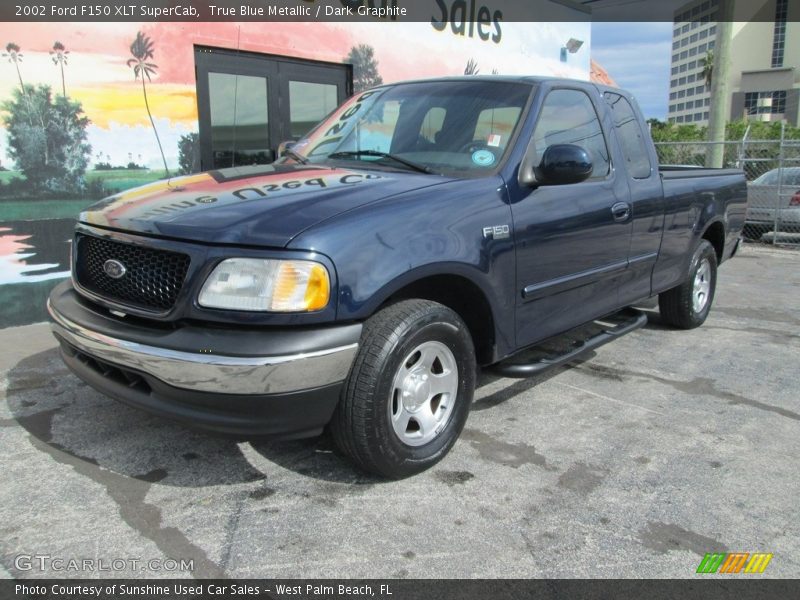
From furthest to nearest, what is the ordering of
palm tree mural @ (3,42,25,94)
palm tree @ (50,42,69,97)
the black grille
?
palm tree @ (50,42,69,97)
palm tree mural @ (3,42,25,94)
the black grille

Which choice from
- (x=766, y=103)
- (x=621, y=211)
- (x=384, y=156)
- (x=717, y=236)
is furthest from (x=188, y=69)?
(x=766, y=103)

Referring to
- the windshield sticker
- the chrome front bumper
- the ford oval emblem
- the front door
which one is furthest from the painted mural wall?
the windshield sticker

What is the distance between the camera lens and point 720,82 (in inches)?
469

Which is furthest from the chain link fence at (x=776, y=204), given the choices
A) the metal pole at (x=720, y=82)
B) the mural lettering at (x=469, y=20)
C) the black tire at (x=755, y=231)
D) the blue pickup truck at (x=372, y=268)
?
the blue pickup truck at (x=372, y=268)

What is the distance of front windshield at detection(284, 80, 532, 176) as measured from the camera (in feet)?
11.8

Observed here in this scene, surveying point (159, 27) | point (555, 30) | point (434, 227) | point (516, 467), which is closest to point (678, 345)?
point (516, 467)

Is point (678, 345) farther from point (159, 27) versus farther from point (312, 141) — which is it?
A: point (159, 27)

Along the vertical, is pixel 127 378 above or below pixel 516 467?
above

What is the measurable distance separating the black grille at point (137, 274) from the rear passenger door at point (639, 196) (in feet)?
9.71

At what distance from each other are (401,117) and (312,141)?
0.64 m

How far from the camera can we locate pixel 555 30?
1216 centimetres

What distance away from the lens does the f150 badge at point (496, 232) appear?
127 inches

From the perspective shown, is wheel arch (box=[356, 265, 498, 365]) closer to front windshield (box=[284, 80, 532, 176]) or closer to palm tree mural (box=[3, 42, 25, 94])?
front windshield (box=[284, 80, 532, 176])
